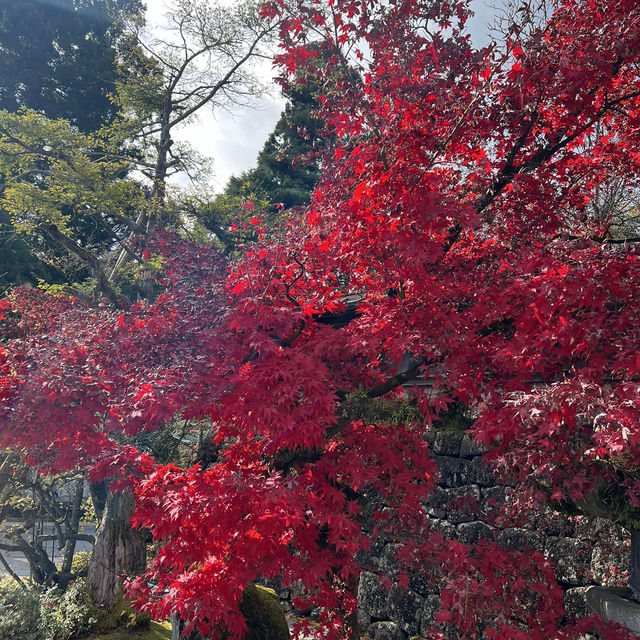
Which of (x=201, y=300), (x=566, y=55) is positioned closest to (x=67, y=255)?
(x=201, y=300)

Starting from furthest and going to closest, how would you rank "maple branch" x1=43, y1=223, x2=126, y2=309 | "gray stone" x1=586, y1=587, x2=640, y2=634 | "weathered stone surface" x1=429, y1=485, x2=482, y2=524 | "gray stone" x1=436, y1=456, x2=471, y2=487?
"maple branch" x1=43, y1=223, x2=126, y2=309, "gray stone" x1=436, y1=456, x2=471, y2=487, "weathered stone surface" x1=429, y1=485, x2=482, y2=524, "gray stone" x1=586, y1=587, x2=640, y2=634

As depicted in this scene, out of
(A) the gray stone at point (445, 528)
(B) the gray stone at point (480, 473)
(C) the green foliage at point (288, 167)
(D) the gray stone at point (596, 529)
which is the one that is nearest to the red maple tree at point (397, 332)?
(D) the gray stone at point (596, 529)

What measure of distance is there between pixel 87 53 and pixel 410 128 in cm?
2011

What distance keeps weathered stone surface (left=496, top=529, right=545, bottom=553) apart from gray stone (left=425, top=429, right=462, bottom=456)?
147 cm

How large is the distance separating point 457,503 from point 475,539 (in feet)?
2.00

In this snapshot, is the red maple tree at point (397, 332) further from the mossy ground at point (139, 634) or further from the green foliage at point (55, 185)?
the green foliage at point (55, 185)

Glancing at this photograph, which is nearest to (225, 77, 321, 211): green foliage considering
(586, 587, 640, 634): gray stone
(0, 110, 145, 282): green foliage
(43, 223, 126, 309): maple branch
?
(0, 110, 145, 282): green foliage

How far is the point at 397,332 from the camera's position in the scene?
429cm

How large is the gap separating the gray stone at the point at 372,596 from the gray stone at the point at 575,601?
3.24m

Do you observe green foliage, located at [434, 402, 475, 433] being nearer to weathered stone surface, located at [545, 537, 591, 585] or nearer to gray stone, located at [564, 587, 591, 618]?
weathered stone surface, located at [545, 537, 591, 585]

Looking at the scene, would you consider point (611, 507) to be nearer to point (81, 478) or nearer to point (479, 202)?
point (479, 202)

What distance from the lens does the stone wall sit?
243 inches

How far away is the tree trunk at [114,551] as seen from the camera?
8.31 metres

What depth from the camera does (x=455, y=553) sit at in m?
5.07
